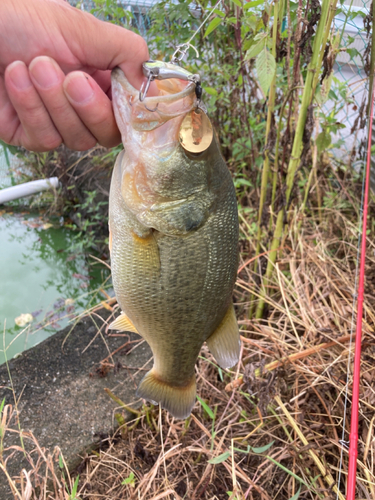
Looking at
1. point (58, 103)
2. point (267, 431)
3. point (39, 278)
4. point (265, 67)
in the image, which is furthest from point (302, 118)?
point (39, 278)

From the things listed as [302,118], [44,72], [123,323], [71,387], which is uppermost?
[44,72]

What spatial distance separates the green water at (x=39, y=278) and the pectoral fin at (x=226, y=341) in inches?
83.6

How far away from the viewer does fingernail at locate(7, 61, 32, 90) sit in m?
0.95

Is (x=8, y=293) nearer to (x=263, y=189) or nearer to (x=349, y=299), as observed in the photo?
(x=263, y=189)

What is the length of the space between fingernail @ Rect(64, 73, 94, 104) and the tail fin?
962 millimetres

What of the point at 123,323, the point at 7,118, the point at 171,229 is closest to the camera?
the point at 171,229

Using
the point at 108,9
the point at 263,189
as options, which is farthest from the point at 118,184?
the point at 108,9

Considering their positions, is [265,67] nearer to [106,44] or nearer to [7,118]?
[106,44]

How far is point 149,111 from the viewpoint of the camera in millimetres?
949

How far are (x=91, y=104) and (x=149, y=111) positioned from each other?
187mm

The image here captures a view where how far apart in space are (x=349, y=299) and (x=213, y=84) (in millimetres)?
2232

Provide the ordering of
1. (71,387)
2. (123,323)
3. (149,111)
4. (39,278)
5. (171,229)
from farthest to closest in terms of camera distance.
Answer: (39,278) → (71,387) → (123,323) → (171,229) → (149,111)

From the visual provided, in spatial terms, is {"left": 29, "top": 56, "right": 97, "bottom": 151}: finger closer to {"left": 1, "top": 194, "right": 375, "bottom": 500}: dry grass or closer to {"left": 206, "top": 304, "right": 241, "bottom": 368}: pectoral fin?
{"left": 206, "top": 304, "right": 241, "bottom": 368}: pectoral fin

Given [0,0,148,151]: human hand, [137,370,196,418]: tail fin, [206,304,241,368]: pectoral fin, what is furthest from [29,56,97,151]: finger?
[137,370,196,418]: tail fin
